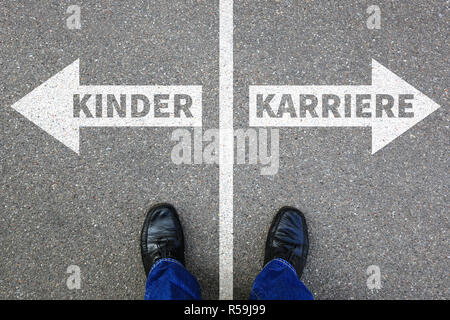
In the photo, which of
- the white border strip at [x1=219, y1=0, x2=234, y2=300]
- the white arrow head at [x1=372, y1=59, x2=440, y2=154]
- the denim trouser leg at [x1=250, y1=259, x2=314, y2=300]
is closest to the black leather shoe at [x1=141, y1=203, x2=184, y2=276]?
the white border strip at [x1=219, y1=0, x2=234, y2=300]

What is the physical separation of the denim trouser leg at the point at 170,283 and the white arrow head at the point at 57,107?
1.17 meters

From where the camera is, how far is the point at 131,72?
2.46 metres

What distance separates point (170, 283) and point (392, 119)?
2169mm

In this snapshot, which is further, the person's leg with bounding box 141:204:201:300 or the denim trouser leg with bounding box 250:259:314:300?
the person's leg with bounding box 141:204:201:300

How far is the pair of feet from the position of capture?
7.91ft

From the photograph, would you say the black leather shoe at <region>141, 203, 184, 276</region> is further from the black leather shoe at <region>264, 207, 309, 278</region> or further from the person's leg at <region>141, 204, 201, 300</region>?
the black leather shoe at <region>264, 207, 309, 278</region>

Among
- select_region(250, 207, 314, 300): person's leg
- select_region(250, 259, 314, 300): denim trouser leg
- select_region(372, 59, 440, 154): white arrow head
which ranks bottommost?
select_region(250, 259, 314, 300): denim trouser leg

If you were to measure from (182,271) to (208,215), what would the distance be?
0.47 meters

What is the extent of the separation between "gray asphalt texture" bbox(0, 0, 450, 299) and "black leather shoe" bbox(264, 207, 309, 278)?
2.8 inches

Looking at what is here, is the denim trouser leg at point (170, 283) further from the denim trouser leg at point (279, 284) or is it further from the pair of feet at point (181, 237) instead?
the denim trouser leg at point (279, 284)

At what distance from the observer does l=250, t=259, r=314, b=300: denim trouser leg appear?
2098 mm

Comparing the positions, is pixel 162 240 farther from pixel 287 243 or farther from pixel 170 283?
pixel 287 243

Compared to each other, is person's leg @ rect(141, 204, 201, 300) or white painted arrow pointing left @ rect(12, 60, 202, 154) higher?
white painted arrow pointing left @ rect(12, 60, 202, 154)

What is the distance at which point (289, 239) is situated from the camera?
243 cm
